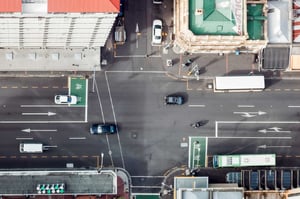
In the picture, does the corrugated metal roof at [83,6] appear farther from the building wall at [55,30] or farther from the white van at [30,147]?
the white van at [30,147]

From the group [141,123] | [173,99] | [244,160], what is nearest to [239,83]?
[173,99]

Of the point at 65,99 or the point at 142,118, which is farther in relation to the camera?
the point at 142,118

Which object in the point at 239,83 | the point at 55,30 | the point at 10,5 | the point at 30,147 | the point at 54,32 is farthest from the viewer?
the point at 239,83

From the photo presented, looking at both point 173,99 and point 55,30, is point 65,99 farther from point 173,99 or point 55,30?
point 173,99

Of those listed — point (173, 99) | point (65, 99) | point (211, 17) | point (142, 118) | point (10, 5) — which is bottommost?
point (142, 118)

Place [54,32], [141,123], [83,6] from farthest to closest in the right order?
[141,123]
[54,32]
[83,6]

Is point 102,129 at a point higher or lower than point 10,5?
lower
